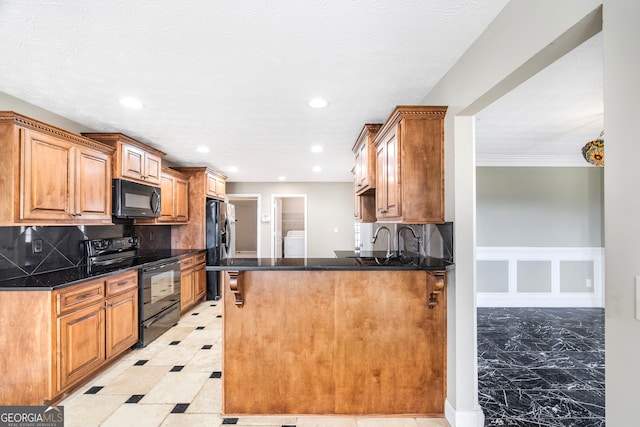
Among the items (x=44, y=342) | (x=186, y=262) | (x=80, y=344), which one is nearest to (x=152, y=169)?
(x=186, y=262)

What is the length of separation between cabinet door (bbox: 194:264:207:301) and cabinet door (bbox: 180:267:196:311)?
13 centimetres

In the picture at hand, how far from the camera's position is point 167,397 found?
100 inches

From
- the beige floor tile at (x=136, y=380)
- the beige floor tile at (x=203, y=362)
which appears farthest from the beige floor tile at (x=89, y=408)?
the beige floor tile at (x=203, y=362)

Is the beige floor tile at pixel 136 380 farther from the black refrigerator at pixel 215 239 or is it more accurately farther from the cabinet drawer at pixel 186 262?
the black refrigerator at pixel 215 239

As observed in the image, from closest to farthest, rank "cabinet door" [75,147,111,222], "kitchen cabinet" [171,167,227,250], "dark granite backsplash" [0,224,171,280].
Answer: "dark granite backsplash" [0,224,171,280]
"cabinet door" [75,147,111,222]
"kitchen cabinet" [171,167,227,250]

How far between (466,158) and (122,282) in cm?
314

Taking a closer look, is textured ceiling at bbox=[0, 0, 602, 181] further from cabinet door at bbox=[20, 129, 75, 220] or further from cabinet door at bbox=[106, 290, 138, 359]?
cabinet door at bbox=[106, 290, 138, 359]

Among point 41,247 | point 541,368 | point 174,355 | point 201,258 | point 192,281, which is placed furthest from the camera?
point 201,258

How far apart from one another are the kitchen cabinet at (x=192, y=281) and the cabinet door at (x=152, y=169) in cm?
119

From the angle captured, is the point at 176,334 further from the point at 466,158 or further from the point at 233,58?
the point at 466,158

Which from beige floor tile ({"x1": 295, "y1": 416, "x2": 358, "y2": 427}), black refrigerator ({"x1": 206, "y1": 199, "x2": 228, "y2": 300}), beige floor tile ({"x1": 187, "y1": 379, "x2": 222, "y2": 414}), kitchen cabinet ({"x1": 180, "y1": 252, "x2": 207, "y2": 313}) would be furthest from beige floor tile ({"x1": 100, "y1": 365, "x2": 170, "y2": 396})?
black refrigerator ({"x1": 206, "y1": 199, "x2": 228, "y2": 300})

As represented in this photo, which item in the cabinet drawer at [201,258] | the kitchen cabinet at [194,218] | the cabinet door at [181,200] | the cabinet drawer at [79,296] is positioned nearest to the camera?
the cabinet drawer at [79,296]

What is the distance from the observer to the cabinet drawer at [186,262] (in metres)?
4.61

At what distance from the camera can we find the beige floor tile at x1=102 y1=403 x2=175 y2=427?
2209 mm
